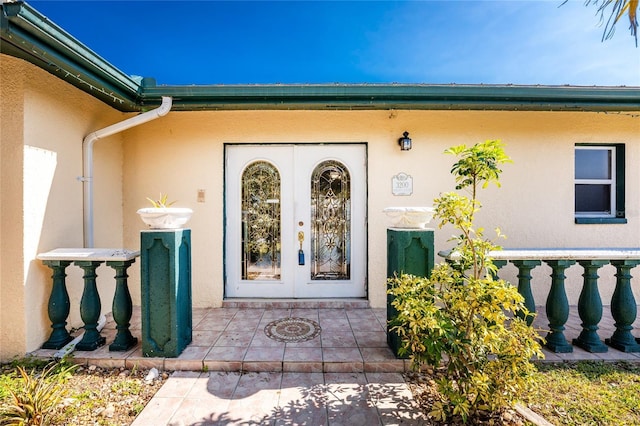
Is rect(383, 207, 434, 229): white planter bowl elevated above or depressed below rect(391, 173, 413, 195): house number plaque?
below

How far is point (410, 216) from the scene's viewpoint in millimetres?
2805

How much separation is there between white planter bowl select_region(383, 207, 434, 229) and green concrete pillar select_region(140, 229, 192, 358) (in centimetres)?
232

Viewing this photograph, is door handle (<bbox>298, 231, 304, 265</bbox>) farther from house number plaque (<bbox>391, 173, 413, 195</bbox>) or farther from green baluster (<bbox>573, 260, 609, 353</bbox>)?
green baluster (<bbox>573, 260, 609, 353</bbox>)

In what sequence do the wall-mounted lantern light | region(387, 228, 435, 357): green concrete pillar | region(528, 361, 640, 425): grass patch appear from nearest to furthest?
region(528, 361, 640, 425): grass patch → region(387, 228, 435, 357): green concrete pillar → the wall-mounted lantern light

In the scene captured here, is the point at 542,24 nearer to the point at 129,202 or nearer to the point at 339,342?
the point at 339,342

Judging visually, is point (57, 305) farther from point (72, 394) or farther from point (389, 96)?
point (389, 96)

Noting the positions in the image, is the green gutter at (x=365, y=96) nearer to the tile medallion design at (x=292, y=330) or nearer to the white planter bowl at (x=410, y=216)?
the white planter bowl at (x=410, y=216)

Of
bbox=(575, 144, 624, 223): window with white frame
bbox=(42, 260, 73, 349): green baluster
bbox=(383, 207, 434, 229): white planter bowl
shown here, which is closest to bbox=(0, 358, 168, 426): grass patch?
bbox=(42, 260, 73, 349): green baluster

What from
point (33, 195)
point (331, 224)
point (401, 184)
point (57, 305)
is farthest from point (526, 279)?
point (33, 195)

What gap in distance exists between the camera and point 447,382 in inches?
80.7

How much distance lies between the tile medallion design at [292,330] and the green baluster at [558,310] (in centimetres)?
262

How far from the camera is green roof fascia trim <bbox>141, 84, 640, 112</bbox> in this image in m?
3.59

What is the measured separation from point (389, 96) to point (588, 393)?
372 centimetres

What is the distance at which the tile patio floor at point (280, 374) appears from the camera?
215cm
